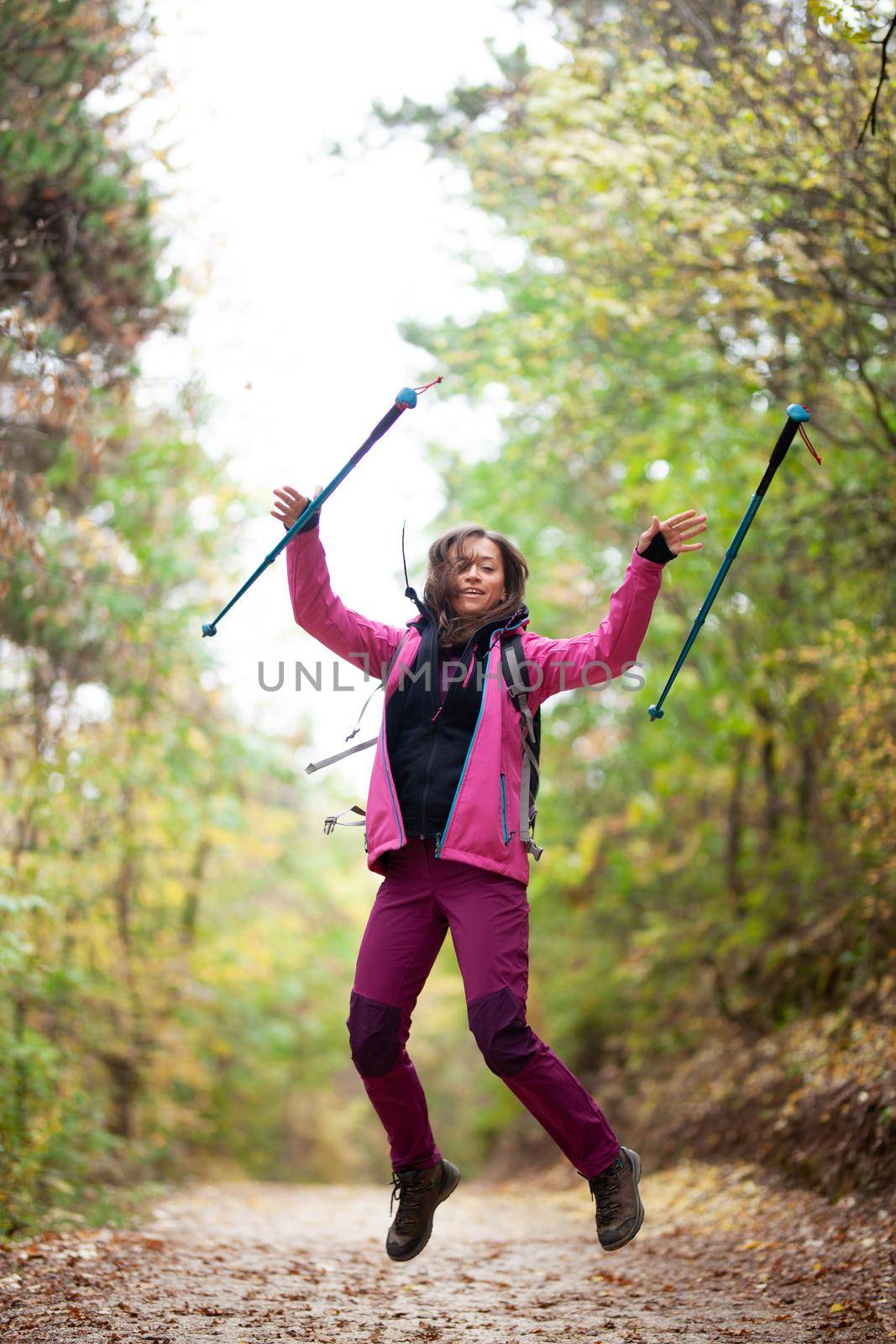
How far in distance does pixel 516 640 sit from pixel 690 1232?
3480 mm

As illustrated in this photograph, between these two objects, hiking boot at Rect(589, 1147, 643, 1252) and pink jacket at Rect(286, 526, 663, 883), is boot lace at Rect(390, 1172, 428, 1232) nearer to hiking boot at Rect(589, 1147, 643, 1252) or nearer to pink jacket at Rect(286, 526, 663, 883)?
hiking boot at Rect(589, 1147, 643, 1252)

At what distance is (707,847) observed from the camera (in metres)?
11.4

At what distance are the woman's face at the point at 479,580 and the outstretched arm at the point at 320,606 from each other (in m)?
0.25

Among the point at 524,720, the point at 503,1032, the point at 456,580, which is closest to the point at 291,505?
the point at 456,580

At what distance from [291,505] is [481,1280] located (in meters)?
2.99

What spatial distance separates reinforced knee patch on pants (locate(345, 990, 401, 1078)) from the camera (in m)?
3.62

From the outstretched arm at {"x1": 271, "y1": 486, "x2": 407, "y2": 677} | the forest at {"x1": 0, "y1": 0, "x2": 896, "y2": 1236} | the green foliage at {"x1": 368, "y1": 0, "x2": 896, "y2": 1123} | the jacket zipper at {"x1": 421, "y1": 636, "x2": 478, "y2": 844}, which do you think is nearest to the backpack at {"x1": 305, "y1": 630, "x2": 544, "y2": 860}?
the jacket zipper at {"x1": 421, "y1": 636, "x2": 478, "y2": 844}

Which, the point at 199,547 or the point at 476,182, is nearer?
the point at 476,182

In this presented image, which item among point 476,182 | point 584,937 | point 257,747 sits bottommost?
point 584,937

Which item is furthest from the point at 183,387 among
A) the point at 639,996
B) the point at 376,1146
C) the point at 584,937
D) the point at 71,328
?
the point at 376,1146

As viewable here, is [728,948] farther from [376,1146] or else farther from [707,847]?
[376,1146]

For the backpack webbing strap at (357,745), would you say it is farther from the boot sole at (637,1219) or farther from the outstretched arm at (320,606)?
the boot sole at (637,1219)

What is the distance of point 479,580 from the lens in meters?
4.00

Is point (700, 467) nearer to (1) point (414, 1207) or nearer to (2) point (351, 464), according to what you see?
(2) point (351, 464)
